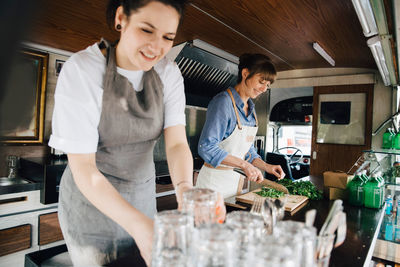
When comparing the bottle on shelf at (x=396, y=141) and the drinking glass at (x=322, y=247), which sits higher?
the bottle on shelf at (x=396, y=141)

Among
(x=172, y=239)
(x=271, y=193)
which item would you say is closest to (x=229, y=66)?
(x=271, y=193)

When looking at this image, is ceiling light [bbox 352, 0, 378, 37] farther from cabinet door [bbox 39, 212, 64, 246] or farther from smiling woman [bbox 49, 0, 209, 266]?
cabinet door [bbox 39, 212, 64, 246]

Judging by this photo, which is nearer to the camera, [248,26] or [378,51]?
[378,51]

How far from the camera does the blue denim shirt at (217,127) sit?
191 centimetres

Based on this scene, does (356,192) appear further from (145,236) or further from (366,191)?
(145,236)

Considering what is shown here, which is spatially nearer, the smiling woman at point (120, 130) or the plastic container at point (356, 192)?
the smiling woman at point (120, 130)

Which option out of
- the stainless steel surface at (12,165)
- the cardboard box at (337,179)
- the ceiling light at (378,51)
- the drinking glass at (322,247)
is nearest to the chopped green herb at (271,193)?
the cardboard box at (337,179)

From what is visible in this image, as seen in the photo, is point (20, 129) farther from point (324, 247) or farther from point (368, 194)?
point (368, 194)

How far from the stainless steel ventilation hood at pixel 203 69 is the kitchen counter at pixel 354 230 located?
1.71 meters

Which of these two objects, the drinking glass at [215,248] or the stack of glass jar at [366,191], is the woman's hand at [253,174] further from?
the drinking glass at [215,248]

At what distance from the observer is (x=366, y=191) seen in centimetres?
172

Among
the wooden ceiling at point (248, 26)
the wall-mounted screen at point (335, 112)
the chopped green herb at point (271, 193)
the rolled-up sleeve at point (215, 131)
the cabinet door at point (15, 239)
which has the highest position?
the wooden ceiling at point (248, 26)

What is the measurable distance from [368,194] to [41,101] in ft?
9.77

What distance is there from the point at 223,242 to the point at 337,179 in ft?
5.20
